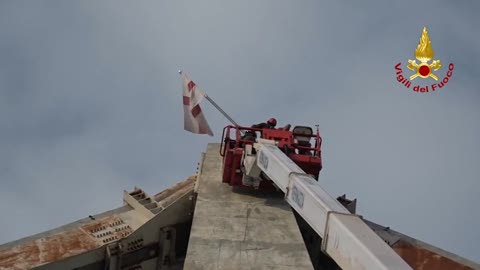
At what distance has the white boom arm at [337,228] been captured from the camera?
8.77m

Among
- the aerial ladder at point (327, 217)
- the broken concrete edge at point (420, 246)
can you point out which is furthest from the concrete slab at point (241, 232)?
the broken concrete edge at point (420, 246)

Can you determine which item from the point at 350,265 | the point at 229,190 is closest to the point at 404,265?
the point at 350,265

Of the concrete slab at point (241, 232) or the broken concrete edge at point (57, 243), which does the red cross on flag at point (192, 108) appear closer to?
the concrete slab at point (241, 232)

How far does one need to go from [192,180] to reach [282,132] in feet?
16.6

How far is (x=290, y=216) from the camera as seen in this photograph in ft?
54.7

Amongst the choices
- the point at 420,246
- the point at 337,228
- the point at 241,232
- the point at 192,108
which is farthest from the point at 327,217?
the point at 420,246

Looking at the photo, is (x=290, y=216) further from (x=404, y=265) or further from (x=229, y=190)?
(x=404, y=265)

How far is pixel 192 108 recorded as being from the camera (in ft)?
62.7

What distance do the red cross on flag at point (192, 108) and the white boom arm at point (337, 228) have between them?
5.61m

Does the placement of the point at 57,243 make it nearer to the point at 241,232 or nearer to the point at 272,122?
the point at 241,232

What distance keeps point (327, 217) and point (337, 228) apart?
0.54 metres

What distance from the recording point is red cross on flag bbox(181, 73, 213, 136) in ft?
62.6

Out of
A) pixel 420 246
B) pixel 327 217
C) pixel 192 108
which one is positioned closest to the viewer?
pixel 327 217

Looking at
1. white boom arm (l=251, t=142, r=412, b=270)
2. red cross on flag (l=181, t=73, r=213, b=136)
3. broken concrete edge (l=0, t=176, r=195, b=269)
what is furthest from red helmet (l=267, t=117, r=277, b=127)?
white boom arm (l=251, t=142, r=412, b=270)
